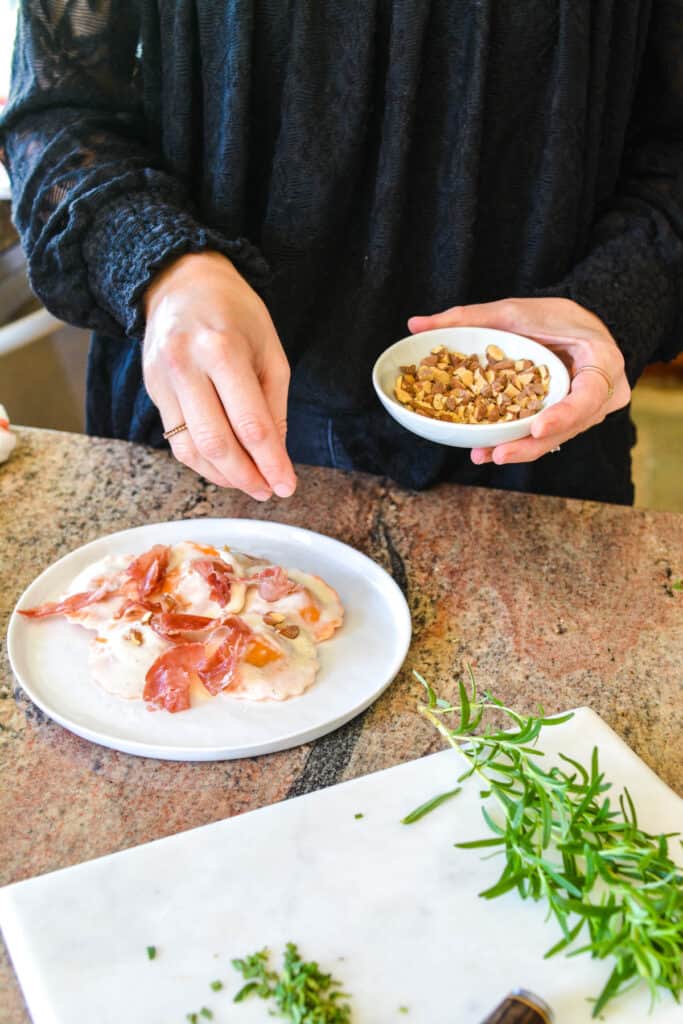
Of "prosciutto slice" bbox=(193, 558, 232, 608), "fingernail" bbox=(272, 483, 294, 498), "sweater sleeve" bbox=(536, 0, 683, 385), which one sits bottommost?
"prosciutto slice" bbox=(193, 558, 232, 608)

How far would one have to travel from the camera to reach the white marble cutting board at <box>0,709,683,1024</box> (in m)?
0.62

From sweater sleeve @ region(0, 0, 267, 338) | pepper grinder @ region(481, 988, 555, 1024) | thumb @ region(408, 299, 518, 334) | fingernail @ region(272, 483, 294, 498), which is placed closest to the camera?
pepper grinder @ region(481, 988, 555, 1024)

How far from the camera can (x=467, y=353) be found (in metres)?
1.13

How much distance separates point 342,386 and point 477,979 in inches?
30.4

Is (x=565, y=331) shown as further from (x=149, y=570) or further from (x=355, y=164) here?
(x=149, y=570)

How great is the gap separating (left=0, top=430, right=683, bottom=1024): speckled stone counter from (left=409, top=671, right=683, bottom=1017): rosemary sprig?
14 cm

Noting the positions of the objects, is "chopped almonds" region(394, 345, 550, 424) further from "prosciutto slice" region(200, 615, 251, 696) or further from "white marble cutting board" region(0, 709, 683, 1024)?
"white marble cutting board" region(0, 709, 683, 1024)

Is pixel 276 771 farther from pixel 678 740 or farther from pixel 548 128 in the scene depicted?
pixel 548 128

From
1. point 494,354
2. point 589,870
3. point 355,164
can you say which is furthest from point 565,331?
point 589,870

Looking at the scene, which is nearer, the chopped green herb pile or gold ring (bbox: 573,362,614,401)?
the chopped green herb pile

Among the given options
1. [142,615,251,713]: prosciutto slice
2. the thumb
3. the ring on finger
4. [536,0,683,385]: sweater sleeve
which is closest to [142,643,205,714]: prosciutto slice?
[142,615,251,713]: prosciutto slice

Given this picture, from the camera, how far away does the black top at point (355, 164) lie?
106cm

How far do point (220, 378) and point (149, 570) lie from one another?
24 cm

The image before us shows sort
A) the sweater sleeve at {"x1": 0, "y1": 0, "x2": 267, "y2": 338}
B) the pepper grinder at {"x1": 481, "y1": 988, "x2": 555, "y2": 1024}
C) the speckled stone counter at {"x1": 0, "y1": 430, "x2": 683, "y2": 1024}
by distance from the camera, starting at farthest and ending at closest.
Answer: the sweater sleeve at {"x1": 0, "y1": 0, "x2": 267, "y2": 338}
the speckled stone counter at {"x1": 0, "y1": 430, "x2": 683, "y2": 1024}
the pepper grinder at {"x1": 481, "y1": 988, "x2": 555, "y2": 1024}
